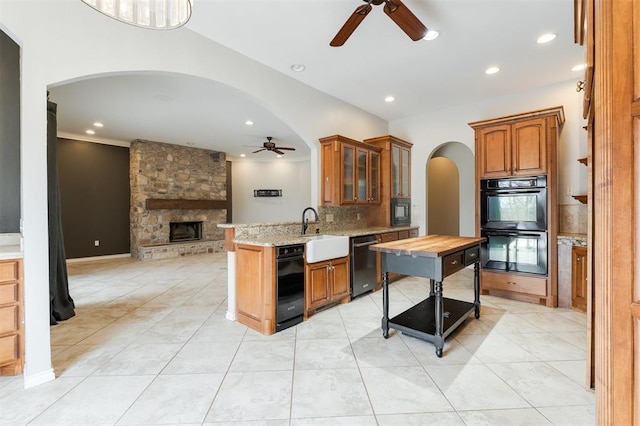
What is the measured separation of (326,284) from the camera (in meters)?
3.21

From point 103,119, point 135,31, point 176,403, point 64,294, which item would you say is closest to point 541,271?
point 176,403

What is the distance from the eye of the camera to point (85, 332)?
273 cm

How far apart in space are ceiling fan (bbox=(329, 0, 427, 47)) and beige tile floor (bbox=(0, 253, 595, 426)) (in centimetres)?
260

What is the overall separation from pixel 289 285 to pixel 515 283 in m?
2.87

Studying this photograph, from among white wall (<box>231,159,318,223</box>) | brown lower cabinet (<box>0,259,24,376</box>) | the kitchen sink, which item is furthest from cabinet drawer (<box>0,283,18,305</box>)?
white wall (<box>231,159,318,223</box>)

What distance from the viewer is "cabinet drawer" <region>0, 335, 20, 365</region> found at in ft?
6.21

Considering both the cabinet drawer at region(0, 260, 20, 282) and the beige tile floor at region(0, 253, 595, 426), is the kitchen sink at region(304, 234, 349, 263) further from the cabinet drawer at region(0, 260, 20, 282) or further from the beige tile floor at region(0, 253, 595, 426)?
the cabinet drawer at region(0, 260, 20, 282)

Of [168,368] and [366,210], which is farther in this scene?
[366,210]

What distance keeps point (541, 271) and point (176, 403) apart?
396cm

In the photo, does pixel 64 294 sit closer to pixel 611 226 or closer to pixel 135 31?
pixel 135 31

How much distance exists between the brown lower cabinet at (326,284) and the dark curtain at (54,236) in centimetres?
262

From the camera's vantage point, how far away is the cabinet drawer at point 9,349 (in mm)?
1893

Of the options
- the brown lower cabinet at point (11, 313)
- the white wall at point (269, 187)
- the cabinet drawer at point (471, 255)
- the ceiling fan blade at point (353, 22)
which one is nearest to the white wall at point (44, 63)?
the brown lower cabinet at point (11, 313)

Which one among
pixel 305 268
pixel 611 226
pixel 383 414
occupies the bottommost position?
pixel 383 414
